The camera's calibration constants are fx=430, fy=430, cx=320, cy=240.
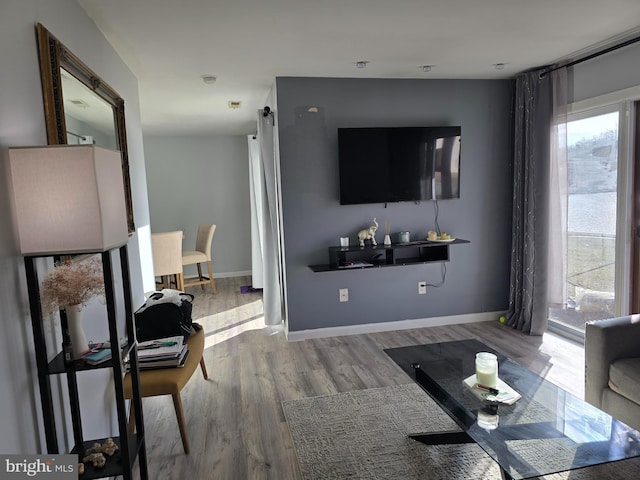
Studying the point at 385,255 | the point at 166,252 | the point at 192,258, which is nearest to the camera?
the point at 385,255

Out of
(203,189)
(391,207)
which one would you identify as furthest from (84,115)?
(203,189)

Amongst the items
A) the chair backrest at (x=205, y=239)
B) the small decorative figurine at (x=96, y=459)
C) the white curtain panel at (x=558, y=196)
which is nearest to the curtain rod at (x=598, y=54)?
the white curtain panel at (x=558, y=196)

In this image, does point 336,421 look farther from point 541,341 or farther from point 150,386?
point 541,341

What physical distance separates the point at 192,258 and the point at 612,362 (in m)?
4.95

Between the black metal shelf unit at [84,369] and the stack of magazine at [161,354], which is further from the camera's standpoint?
the stack of magazine at [161,354]

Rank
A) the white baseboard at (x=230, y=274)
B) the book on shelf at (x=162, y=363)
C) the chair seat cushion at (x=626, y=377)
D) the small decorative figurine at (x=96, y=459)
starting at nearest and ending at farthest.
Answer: the small decorative figurine at (x=96, y=459) → the chair seat cushion at (x=626, y=377) → the book on shelf at (x=162, y=363) → the white baseboard at (x=230, y=274)

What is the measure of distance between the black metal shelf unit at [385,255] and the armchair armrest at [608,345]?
5.43 feet

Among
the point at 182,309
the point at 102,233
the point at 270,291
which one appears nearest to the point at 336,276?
the point at 270,291

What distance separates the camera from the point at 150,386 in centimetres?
217

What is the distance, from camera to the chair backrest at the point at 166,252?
521 centimetres

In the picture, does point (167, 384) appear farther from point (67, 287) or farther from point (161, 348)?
point (67, 287)

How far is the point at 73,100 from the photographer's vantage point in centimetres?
192

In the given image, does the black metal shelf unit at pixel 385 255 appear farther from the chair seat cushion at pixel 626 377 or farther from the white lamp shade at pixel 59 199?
the white lamp shade at pixel 59 199

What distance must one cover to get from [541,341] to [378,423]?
6.55ft
